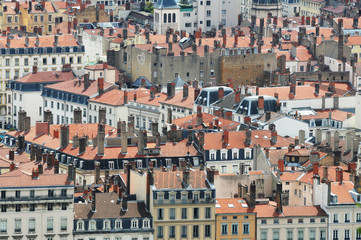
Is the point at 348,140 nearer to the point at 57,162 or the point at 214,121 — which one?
the point at 214,121

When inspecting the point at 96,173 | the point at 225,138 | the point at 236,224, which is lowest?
the point at 236,224

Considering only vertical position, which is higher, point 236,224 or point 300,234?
point 236,224

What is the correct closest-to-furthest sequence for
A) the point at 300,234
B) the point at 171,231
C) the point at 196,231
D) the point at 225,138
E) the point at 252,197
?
the point at 171,231, the point at 196,231, the point at 300,234, the point at 252,197, the point at 225,138

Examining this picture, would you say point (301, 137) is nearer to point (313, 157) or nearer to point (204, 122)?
point (204, 122)

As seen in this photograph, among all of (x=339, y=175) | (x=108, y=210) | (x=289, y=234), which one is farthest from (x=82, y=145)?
(x=289, y=234)

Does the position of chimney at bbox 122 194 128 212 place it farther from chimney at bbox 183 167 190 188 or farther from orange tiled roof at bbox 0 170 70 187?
chimney at bbox 183 167 190 188

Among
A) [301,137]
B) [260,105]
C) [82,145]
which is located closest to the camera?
[82,145]

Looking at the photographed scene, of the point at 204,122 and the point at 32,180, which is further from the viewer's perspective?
the point at 204,122
